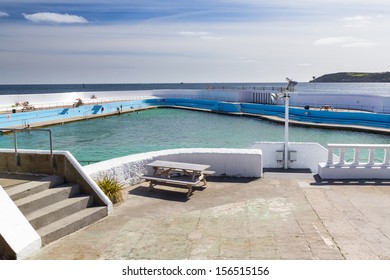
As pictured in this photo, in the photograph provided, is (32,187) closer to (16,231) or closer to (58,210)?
(58,210)

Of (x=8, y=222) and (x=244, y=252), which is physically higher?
(x=8, y=222)

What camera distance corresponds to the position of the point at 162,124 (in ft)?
99.9

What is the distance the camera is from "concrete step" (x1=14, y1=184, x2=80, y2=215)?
4.72m

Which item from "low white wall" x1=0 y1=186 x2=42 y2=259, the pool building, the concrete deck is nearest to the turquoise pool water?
the pool building

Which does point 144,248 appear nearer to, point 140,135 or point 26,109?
point 140,135

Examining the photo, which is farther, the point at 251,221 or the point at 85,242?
the point at 251,221

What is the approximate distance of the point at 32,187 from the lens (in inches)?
201

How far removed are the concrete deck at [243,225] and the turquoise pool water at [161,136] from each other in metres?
11.3

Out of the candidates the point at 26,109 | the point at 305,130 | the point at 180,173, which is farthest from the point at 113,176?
the point at 26,109

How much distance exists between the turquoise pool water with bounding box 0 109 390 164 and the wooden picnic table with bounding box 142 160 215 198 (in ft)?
33.4

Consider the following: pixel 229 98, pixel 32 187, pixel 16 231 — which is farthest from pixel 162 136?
pixel 229 98
